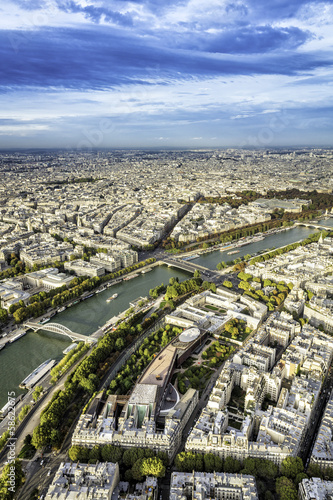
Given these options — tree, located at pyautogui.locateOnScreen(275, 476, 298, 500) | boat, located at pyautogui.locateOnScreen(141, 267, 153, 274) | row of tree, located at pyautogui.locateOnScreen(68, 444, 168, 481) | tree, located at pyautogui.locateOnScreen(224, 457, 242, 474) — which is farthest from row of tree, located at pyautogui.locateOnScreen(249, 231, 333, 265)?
row of tree, located at pyautogui.locateOnScreen(68, 444, 168, 481)

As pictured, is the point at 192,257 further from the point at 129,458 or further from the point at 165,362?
the point at 129,458

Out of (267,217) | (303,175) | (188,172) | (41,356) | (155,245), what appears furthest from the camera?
(188,172)

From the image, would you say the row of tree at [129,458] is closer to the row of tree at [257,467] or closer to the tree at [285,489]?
the row of tree at [257,467]

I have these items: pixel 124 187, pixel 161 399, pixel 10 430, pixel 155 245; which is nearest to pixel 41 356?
pixel 10 430

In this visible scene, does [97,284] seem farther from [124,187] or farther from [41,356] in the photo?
[124,187]

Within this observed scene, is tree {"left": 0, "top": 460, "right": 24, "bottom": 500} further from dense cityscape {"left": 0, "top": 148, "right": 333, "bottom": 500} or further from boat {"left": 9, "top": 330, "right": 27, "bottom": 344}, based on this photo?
boat {"left": 9, "top": 330, "right": 27, "bottom": 344}

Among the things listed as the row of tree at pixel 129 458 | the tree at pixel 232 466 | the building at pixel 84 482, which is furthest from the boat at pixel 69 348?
the tree at pixel 232 466
